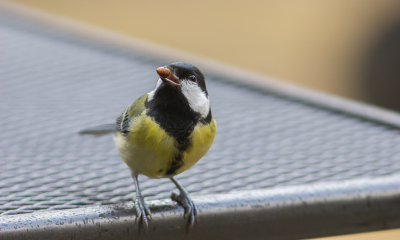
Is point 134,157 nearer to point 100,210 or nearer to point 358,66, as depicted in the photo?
point 100,210

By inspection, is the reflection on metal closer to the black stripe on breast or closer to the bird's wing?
the black stripe on breast

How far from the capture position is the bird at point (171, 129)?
1735 millimetres

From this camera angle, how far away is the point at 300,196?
5.17 feet

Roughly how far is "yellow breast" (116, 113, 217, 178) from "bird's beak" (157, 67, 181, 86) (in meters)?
0.14

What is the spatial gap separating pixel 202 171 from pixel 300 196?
679 millimetres

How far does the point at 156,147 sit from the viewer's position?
5.68ft

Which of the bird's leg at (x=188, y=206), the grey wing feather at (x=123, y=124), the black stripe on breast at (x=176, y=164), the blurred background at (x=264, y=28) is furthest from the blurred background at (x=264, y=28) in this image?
the bird's leg at (x=188, y=206)

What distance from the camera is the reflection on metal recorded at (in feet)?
4.32

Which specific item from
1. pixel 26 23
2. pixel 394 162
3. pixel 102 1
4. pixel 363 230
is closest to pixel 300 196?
pixel 363 230

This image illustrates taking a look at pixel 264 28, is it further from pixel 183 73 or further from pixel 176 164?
pixel 176 164

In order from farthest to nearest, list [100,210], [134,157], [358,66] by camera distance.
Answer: [358,66], [134,157], [100,210]

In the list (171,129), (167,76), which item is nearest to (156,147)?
(171,129)

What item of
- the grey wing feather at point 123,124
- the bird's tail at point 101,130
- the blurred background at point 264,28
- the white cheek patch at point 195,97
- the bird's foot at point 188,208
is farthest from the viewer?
the blurred background at point 264,28

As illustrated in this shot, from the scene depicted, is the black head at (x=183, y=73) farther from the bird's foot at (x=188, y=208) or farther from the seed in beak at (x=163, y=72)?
the bird's foot at (x=188, y=208)
